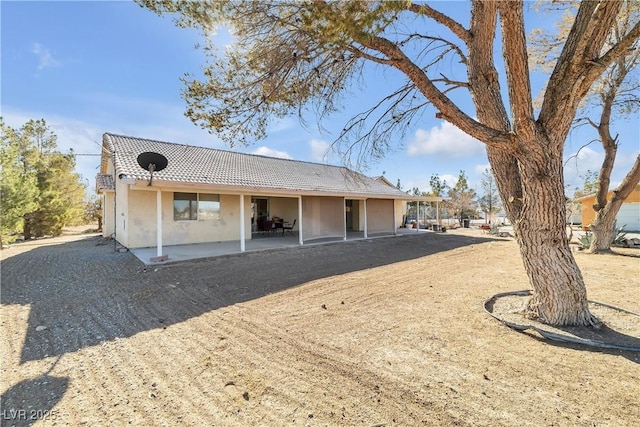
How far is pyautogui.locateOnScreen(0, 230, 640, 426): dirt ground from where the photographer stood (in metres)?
2.31

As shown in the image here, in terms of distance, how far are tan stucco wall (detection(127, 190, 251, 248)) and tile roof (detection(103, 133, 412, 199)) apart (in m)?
1.15

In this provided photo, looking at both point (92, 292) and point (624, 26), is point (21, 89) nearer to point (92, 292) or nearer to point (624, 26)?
point (92, 292)

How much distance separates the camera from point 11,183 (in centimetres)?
1252

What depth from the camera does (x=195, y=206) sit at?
11.4 metres

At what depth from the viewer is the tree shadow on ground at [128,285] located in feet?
13.3

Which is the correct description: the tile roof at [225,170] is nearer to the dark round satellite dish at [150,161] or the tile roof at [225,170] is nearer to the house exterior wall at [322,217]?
the dark round satellite dish at [150,161]

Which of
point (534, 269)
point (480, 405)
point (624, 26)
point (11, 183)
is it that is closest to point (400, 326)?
point (480, 405)

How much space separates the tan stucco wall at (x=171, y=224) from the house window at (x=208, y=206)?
0.56ft

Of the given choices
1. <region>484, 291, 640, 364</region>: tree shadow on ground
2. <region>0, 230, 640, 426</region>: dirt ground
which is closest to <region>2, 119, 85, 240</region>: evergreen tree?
<region>0, 230, 640, 426</region>: dirt ground

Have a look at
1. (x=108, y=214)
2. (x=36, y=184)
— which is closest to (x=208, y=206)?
(x=108, y=214)

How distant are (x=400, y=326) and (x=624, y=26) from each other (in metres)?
9.07

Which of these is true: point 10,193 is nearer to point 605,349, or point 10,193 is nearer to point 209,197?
point 209,197

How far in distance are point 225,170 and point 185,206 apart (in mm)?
2576

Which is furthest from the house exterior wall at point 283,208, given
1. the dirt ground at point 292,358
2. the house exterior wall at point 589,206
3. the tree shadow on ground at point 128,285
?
the house exterior wall at point 589,206
